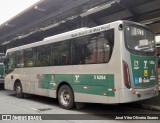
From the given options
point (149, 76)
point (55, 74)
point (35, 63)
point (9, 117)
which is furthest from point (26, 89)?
point (149, 76)

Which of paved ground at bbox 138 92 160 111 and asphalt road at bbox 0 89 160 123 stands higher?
paved ground at bbox 138 92 160 111

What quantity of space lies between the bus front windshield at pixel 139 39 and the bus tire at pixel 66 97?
3143 mm

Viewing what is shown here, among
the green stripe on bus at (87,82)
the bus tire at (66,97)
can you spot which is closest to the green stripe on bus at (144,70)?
the green stripe on bus at (87,82)

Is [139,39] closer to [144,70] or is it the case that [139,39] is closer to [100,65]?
[144,70]

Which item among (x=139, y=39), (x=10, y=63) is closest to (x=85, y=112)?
(x=139, y=39)

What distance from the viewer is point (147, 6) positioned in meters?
11.4

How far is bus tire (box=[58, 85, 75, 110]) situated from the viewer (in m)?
9.32

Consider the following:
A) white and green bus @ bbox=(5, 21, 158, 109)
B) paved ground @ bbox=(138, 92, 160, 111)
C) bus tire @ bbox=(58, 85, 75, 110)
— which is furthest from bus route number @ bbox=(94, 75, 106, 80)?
paved ground @ bbox=(138, 92, 160, 111)

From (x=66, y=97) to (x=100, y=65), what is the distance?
2.55m

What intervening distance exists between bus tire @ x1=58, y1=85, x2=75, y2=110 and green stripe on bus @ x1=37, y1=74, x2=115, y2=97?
0.29 meters

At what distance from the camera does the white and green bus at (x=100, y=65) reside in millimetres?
7434

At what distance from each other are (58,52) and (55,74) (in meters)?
0.98

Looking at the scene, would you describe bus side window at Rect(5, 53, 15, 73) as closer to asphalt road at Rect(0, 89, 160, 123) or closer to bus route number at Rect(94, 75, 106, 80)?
asphalt road at Rect(0, 89, 160, 123)

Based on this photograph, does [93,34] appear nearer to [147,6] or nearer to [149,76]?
[149,76]
